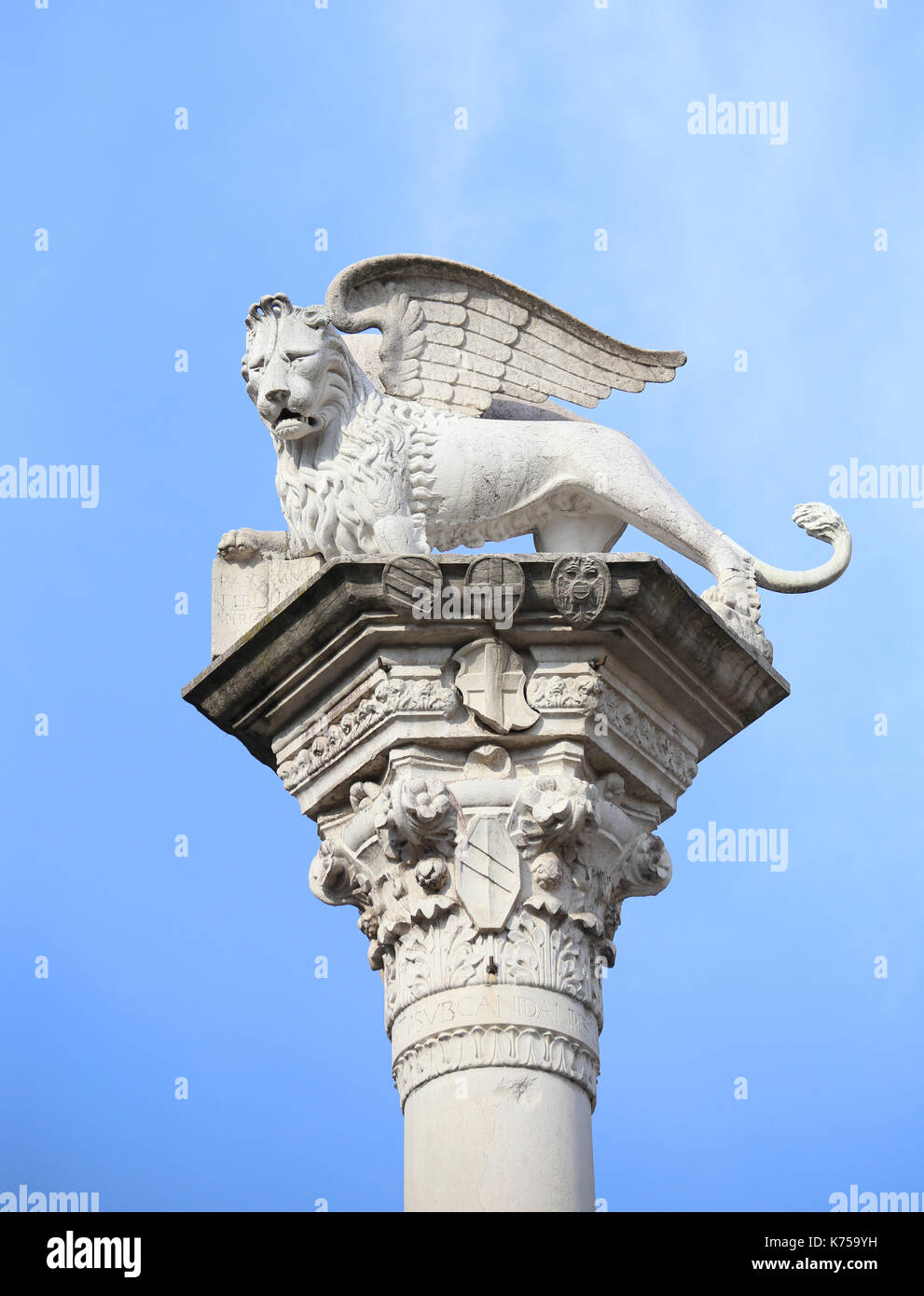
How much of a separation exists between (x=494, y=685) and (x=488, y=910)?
1114mm

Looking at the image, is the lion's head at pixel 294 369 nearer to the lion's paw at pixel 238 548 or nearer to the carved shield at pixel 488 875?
the lion's paw at pixel 238 548

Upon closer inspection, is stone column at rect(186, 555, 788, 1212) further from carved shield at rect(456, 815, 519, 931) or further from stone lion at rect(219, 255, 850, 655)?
stone lion at rect(219, 255, 850, 655)

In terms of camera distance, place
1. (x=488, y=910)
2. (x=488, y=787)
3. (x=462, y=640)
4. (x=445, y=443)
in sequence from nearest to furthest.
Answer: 1. (x=488, y=910)
2. (x=488, y=787)
3. (x=462, y=640)
4. (x=445, y=443)

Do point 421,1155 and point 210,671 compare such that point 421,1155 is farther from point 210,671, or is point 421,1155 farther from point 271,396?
point 271,396

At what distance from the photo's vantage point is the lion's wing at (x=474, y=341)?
13.3m

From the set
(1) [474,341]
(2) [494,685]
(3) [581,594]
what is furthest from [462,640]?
(1) [474,341]

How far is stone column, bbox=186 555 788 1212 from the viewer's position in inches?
434

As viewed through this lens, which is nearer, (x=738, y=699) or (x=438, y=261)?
(x=738, y=699)

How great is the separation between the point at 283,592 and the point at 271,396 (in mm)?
1085

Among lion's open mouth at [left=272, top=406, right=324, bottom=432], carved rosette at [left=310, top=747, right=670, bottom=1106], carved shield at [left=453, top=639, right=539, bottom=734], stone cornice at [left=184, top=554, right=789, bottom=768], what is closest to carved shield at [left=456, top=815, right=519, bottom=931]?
carved rosette at [left=310, top=747, right=670, bottom=1106]

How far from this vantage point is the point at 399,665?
38.4ft

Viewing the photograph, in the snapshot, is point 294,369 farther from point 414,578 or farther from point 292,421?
point 414,578

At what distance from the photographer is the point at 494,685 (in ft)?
38.1
